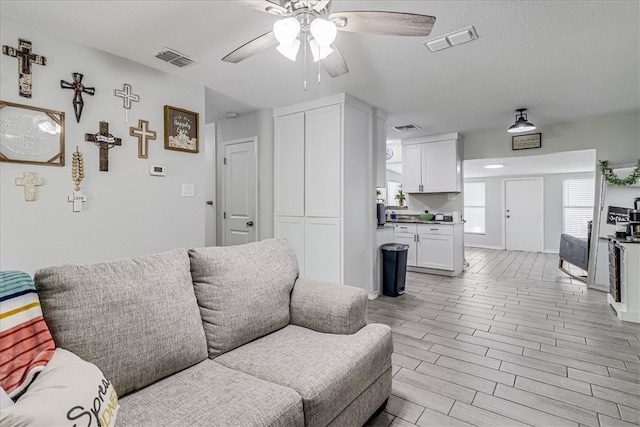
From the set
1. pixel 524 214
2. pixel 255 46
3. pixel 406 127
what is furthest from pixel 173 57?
pixel 524 214

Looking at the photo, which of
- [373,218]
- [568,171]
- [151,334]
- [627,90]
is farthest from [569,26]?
[568,171]

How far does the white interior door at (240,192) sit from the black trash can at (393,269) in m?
1.90

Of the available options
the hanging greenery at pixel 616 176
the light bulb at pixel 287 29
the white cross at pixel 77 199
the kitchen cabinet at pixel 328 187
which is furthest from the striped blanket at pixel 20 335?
the hanging greenery at pixel 616 176

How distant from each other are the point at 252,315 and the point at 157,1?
2084mm

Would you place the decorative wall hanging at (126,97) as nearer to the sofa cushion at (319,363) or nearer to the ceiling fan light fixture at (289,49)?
the ceiling fan light fixture at (289,49)

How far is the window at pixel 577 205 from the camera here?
8016mm

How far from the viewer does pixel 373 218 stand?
4.39m

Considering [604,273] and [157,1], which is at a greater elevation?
[157,1]

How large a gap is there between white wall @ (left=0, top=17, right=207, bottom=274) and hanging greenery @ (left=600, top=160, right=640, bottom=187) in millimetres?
5419

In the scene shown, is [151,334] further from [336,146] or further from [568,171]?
[568,171]

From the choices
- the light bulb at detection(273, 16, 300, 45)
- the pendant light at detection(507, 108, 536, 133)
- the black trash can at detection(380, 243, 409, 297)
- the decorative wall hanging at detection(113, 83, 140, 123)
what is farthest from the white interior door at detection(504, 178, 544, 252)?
the decorative wall hanging at detection(113, 83, 140, 123)

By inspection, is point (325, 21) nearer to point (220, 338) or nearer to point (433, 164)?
point (220, 338)

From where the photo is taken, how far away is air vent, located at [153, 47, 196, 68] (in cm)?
277

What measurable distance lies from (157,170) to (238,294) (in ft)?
6.72
